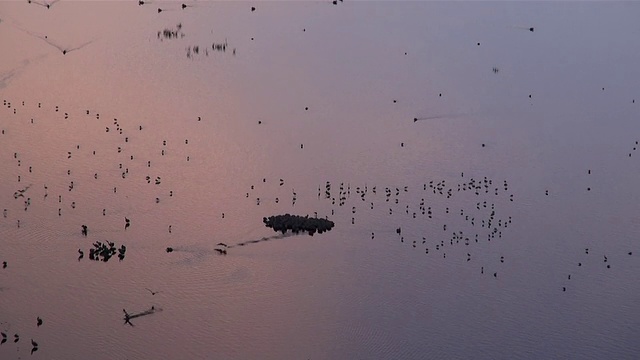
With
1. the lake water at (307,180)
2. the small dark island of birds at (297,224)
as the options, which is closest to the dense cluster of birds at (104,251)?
the lake water at (307,180)

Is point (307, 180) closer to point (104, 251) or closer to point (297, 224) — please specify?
point (297, 224)

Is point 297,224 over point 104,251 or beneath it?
over

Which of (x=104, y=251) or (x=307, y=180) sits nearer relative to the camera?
(x=104, y=251)

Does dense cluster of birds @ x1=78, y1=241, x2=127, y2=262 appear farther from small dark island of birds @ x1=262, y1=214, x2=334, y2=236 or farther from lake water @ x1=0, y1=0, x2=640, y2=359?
small dark island of birds @ x1=262, y1=214, x2=334, y2=236

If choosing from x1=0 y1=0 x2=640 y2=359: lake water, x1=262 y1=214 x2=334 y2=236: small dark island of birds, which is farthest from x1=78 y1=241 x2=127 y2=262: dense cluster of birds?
x1=262 y1=214 x2=334 y2=236: small dark island of birds

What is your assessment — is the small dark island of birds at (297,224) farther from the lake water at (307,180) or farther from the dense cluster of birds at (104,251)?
the dense cluster of birds at (104,251)

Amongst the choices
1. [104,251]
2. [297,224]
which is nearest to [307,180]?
[297,224]
